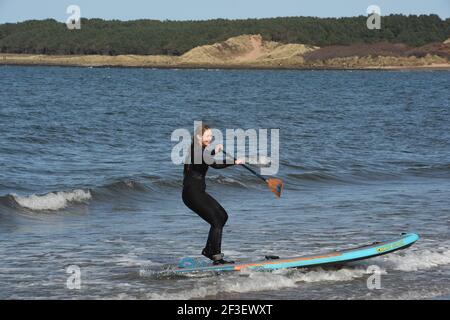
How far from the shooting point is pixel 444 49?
171625 mm

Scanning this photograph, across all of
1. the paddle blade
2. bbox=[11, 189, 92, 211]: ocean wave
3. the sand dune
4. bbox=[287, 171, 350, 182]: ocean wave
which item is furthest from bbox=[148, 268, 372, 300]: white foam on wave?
the sand dune

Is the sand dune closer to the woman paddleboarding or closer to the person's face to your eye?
the woman paddleboarding

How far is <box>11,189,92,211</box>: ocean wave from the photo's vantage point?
54.8ft

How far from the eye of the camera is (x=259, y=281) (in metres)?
10.5

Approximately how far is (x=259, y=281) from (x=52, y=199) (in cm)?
776

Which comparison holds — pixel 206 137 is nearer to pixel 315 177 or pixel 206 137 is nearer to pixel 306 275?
pixel 306 275

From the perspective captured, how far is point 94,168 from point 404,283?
12831mm

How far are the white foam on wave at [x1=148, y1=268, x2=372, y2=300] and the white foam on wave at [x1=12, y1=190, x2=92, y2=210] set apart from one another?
6930mm

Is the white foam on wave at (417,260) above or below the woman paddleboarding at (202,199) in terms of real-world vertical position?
below

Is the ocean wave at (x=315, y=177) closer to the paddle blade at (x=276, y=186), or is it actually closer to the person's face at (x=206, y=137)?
the paddle blade at (x=276, y=186)

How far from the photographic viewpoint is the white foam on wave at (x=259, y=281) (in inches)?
394

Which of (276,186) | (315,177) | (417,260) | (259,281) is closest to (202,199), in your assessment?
(276,186)

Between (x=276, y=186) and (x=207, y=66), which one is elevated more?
(x=276, y=186)

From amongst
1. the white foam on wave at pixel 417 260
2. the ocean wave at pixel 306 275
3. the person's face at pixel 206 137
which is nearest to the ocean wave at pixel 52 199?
the person's face at pixel 206 137
